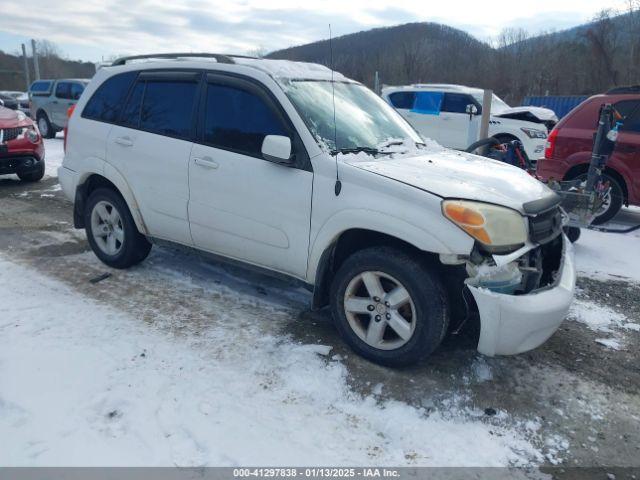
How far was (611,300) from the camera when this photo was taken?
458 cm

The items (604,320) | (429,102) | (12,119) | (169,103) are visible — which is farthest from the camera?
(429,102)

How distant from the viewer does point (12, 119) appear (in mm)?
8828

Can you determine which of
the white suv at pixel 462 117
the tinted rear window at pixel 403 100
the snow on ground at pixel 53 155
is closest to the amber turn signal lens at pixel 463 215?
the snow on ground at pixel 53 155

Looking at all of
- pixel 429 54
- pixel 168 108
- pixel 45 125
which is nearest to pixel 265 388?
pixel 168 108

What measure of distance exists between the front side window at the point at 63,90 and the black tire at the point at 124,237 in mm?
14224

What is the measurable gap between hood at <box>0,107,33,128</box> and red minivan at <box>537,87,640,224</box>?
8557 millimetres

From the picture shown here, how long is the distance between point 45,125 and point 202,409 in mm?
17913

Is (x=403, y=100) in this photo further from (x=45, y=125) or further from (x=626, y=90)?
(x=45, y=125)

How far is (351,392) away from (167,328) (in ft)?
4.94

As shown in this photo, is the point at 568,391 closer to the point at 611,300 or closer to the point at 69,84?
the point at 611,300

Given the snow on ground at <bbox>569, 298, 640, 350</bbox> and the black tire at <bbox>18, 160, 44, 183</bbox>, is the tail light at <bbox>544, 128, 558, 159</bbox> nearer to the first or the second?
the snow on ground at <bbox>569, 298, 640, 350</bbox>

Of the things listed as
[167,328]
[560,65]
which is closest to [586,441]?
[167,328]

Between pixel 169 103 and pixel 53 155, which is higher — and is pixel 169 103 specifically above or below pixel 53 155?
above

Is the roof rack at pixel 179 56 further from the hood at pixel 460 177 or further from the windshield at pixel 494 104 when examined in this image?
the windshield at pixel 494 104
